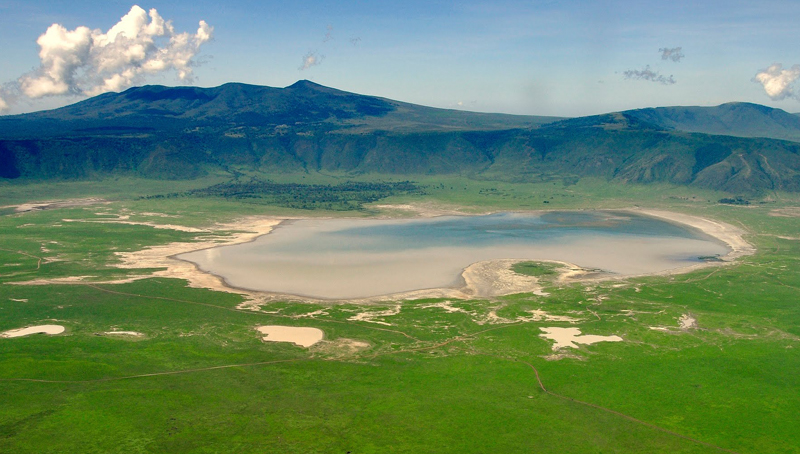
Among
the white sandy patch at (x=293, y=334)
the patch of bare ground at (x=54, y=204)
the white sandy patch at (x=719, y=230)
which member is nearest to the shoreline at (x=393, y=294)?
the white sandy patch at (x=719, y=230)

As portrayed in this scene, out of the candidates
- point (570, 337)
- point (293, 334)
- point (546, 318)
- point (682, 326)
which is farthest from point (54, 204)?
point (682, 326)

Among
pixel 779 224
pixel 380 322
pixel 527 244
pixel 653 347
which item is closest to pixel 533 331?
pixel 653 347

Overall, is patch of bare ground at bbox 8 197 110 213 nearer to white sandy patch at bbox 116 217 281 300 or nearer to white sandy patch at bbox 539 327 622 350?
white sandy patch at bbox 116 217 281 300

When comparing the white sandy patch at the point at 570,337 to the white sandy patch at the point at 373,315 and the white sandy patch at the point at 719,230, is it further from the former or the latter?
the white sandy patch at the point at 719,230

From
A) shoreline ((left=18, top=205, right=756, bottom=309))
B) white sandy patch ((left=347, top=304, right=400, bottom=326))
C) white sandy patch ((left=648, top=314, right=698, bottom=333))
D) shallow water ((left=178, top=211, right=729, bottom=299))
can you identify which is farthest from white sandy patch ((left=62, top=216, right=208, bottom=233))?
white sandy patch ((left=648, top=314, right=698, bottom=333))

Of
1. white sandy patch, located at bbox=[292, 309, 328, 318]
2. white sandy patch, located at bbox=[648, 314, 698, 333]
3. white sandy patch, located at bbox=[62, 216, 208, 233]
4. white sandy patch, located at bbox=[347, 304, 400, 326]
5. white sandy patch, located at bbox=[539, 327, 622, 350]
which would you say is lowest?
white sandy patch, located at bbox=[539, 327, 622, 350]

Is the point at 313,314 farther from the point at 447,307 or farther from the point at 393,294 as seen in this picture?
the point at 447,307
